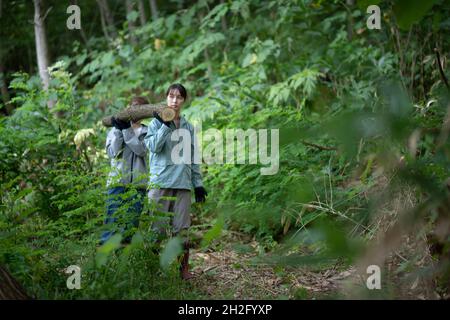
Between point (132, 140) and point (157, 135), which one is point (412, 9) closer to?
point (157, 135)

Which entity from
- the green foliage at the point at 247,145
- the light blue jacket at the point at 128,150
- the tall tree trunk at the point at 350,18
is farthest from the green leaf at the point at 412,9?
the tall tree trunk at the point at 350,18

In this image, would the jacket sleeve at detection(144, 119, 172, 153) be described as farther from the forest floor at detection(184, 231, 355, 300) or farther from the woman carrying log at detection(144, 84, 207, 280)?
the forest floor at detection(184, 231, 355, 300)

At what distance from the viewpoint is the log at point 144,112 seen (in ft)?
15.0

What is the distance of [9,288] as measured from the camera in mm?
3006

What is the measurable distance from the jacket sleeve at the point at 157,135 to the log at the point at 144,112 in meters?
0.10

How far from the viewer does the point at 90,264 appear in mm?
3762

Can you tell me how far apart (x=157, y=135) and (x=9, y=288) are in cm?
198

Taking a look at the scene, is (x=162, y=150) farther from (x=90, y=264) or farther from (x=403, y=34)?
(x=403, y=34)

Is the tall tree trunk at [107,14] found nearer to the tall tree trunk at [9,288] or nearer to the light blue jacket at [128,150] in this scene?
the light blue jacket at [128,150]

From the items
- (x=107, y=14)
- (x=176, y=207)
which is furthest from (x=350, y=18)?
(x=107, y=14)
